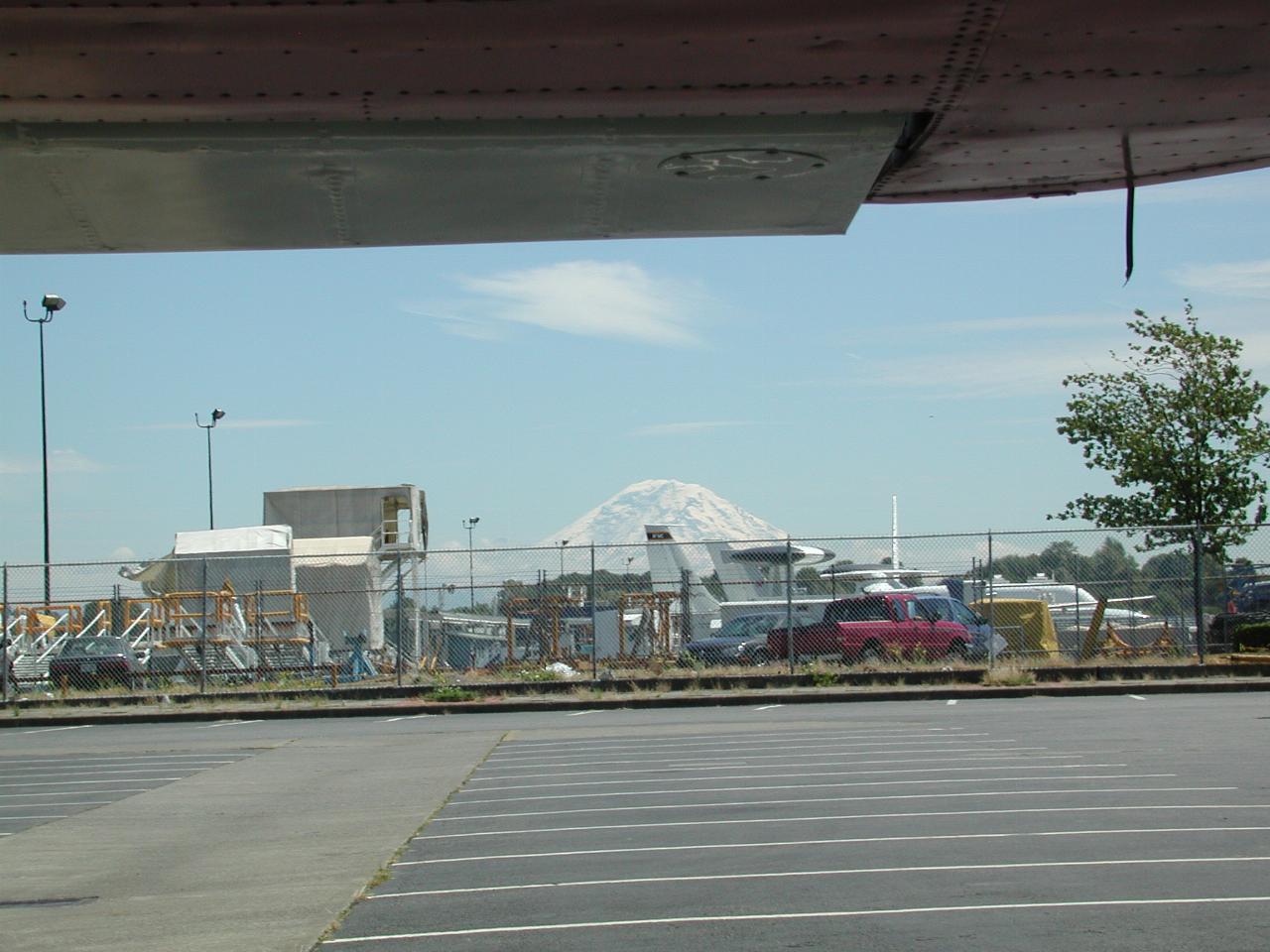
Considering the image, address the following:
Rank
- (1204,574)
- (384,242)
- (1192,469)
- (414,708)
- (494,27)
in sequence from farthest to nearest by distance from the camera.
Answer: (1192,469)
(1204,574)
(414,708)
(384,242)
(494,27)

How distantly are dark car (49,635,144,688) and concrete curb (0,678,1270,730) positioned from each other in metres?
2.73

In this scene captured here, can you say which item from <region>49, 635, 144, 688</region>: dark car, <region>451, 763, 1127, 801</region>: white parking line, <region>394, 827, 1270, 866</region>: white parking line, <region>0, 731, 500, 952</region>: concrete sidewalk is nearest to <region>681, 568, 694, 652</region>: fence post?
<region>49, 635, 144, 688</region>: dark car

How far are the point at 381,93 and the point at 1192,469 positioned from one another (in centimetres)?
2881

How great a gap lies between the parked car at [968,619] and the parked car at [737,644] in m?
2.89

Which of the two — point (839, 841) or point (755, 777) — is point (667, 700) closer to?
point (755, 777)

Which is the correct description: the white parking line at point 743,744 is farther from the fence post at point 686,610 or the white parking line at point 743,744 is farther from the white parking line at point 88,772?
the fence post at point 686,610

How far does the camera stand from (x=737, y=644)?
26.8 meters

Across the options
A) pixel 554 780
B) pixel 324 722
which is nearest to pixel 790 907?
pixel 554 780

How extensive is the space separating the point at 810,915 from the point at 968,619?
67.7 ft

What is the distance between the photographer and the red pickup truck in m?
25.5

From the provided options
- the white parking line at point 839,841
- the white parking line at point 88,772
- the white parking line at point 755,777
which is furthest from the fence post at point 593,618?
the white parking line at point 839,841

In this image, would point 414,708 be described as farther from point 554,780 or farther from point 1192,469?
point 1192,469

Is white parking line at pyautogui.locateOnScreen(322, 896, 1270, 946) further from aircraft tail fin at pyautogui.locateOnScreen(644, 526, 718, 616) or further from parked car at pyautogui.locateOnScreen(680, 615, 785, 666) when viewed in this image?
parked car at pyautogui.locateOnScreen(680, 615, 785, 666)

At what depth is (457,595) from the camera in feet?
84.5
